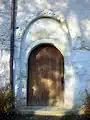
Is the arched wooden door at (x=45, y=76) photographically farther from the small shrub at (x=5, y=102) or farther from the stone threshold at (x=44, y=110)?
the small shrub at (x=5, y=102)

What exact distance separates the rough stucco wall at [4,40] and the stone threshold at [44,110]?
3.30 ft

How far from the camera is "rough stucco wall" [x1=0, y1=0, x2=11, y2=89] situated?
12047mm

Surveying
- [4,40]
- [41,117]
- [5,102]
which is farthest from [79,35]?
[5,102]

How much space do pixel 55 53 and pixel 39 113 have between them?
201 centimetres

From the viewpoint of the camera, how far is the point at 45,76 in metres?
12.4

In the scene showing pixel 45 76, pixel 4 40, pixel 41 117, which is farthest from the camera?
pixel 45 76

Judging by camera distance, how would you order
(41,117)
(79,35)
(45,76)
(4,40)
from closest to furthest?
(41,117)
(79,35)
(4,40)
(45,76)

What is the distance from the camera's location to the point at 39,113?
457 inches

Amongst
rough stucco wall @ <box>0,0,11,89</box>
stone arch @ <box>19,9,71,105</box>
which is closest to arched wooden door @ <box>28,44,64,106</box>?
stone arch @ <box>19,9,71,105</box>

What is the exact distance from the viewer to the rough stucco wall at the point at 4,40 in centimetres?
1205

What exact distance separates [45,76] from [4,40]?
1.71 meters

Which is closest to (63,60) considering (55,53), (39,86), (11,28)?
(55,53)

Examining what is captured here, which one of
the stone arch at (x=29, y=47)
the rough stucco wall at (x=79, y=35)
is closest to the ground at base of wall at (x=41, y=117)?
the rough stucco wall at (x=79, y=35)

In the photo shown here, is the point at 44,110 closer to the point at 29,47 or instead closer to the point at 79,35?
the point at 29,47
